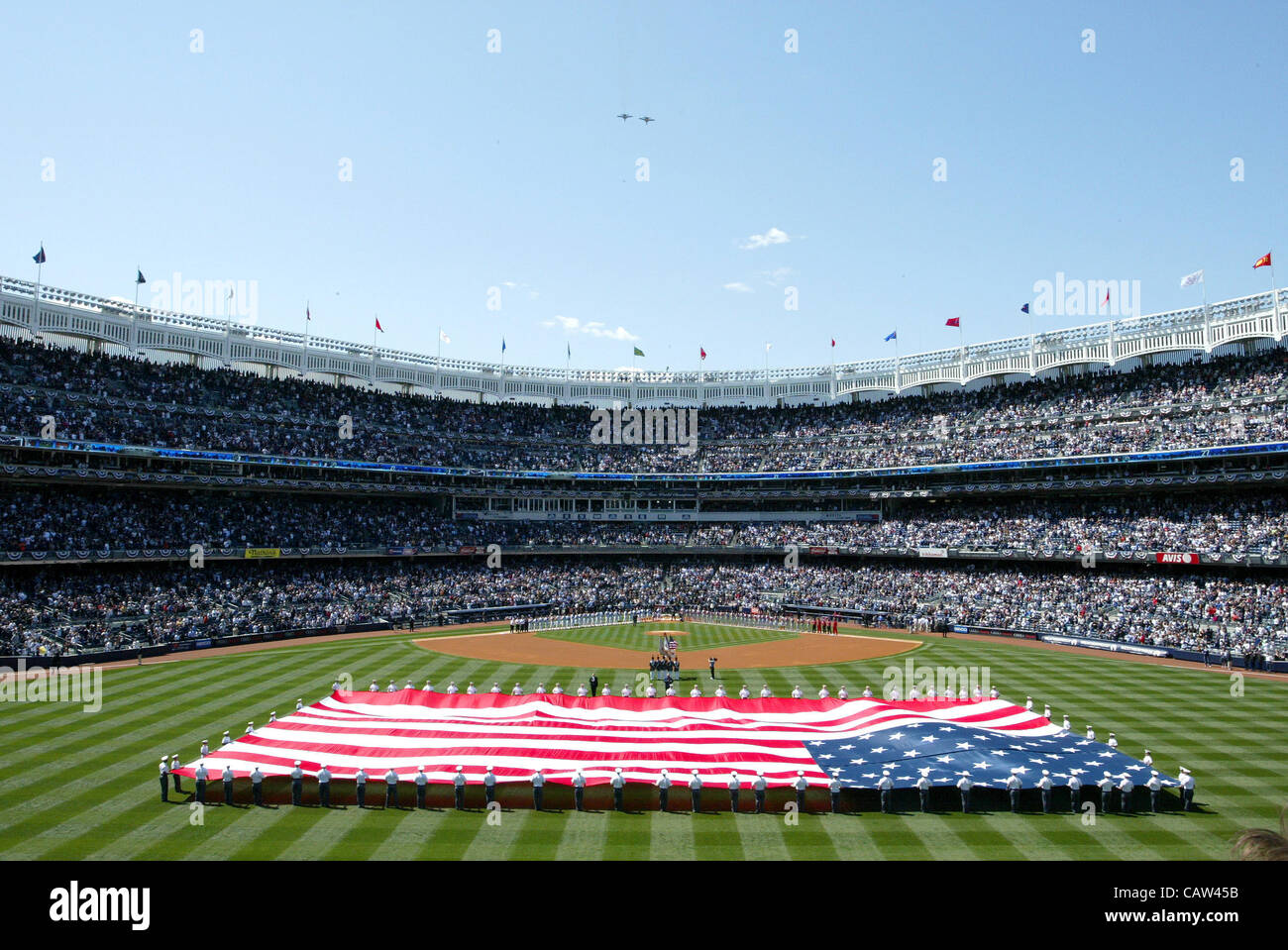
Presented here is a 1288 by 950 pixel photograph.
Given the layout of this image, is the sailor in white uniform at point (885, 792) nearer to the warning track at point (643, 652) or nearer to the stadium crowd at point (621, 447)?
the warning track at point (643, 652)

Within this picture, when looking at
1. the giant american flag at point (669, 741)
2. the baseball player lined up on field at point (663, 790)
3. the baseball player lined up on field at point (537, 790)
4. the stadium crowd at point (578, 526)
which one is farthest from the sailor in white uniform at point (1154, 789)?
the stadium crowd at point (578, 526)

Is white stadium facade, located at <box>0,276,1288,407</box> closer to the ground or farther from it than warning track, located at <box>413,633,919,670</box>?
farther from it

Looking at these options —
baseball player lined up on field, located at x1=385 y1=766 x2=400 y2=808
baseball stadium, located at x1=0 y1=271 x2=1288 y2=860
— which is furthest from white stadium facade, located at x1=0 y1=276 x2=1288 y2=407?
baseball player lined up on field, located at x1=385 y1=766 x2=400 y2=808

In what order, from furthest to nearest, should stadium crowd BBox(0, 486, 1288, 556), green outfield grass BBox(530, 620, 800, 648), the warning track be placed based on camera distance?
stadium crowd BBox(0, 486, 1288, 556) → green outfield grass BBox(530, 620, 800, 648) → the warning track

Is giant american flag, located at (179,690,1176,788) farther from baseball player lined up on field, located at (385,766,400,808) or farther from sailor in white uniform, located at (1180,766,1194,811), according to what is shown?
sailor in white uniform, located at (1180,766,1194,811)

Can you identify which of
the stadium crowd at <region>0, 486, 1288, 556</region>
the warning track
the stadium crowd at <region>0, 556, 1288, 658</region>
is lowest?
the warning track

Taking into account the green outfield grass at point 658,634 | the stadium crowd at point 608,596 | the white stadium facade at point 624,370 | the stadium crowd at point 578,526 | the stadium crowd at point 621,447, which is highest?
the white stadium facade at point 624,370
